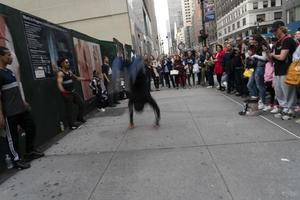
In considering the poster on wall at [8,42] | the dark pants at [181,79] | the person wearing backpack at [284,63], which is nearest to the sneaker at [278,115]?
the person wearing backpack at [284,63]

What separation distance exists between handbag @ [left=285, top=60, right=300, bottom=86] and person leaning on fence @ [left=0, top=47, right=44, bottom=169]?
5.11m

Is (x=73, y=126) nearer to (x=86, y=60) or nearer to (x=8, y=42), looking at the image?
(x=8, y=42)

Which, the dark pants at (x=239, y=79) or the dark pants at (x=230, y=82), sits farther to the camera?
the dark pants at (x=230, y=82)

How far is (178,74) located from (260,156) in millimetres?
12339

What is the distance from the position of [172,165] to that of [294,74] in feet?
11.6

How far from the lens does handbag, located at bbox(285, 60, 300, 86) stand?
22.0 ft

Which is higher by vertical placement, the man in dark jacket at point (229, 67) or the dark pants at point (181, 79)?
the man in dark jacket at point (229, 67)

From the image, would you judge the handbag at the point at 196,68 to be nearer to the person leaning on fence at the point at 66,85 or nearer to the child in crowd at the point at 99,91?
the child in crowd at the point at 99,91

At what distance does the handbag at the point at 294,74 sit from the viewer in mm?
6719

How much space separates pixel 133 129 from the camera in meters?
7.64

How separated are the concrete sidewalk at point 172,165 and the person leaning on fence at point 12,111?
0.43m

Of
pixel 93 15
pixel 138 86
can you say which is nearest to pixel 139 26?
pixel 93 15

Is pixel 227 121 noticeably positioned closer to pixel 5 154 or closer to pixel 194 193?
pixel 194 193

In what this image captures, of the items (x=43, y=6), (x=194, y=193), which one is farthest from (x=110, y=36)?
(x=194, y=193)
